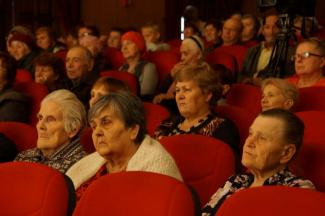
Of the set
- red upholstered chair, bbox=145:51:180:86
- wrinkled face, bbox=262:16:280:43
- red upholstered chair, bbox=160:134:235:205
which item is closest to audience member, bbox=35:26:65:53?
red upholstered chair, bbox=145:51:180:86

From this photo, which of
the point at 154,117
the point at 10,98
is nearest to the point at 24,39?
the point at 10,98

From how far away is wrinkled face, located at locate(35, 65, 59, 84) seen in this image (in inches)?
167

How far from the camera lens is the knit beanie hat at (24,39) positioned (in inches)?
223

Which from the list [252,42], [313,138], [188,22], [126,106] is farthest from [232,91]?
[188,22]

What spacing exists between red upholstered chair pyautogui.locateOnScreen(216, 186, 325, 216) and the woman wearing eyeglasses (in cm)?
200

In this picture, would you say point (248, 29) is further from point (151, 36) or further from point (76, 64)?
point (76, 64)

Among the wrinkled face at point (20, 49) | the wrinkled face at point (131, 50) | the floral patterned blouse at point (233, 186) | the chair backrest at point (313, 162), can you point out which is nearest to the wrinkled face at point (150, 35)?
the wrinkled face at point (131, 50)

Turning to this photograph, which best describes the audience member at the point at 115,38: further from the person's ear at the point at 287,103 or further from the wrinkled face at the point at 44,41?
the person's ear at the point at 287,103

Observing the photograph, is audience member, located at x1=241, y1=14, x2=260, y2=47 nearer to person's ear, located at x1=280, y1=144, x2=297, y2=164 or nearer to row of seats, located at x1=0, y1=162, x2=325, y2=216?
person's ear, located at x1=280, y1=144, x2=297, y2=164

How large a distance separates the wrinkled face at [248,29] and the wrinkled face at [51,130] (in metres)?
3.68

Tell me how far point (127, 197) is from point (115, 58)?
410 centimetres

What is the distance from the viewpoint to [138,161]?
2344 millimetres

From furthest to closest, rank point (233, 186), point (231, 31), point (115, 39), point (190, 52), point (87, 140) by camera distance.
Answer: point (115, 39)
point (231, 31)
point (190, 52)
point (87, 140)
point (233, 186)

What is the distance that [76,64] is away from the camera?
174 inches
